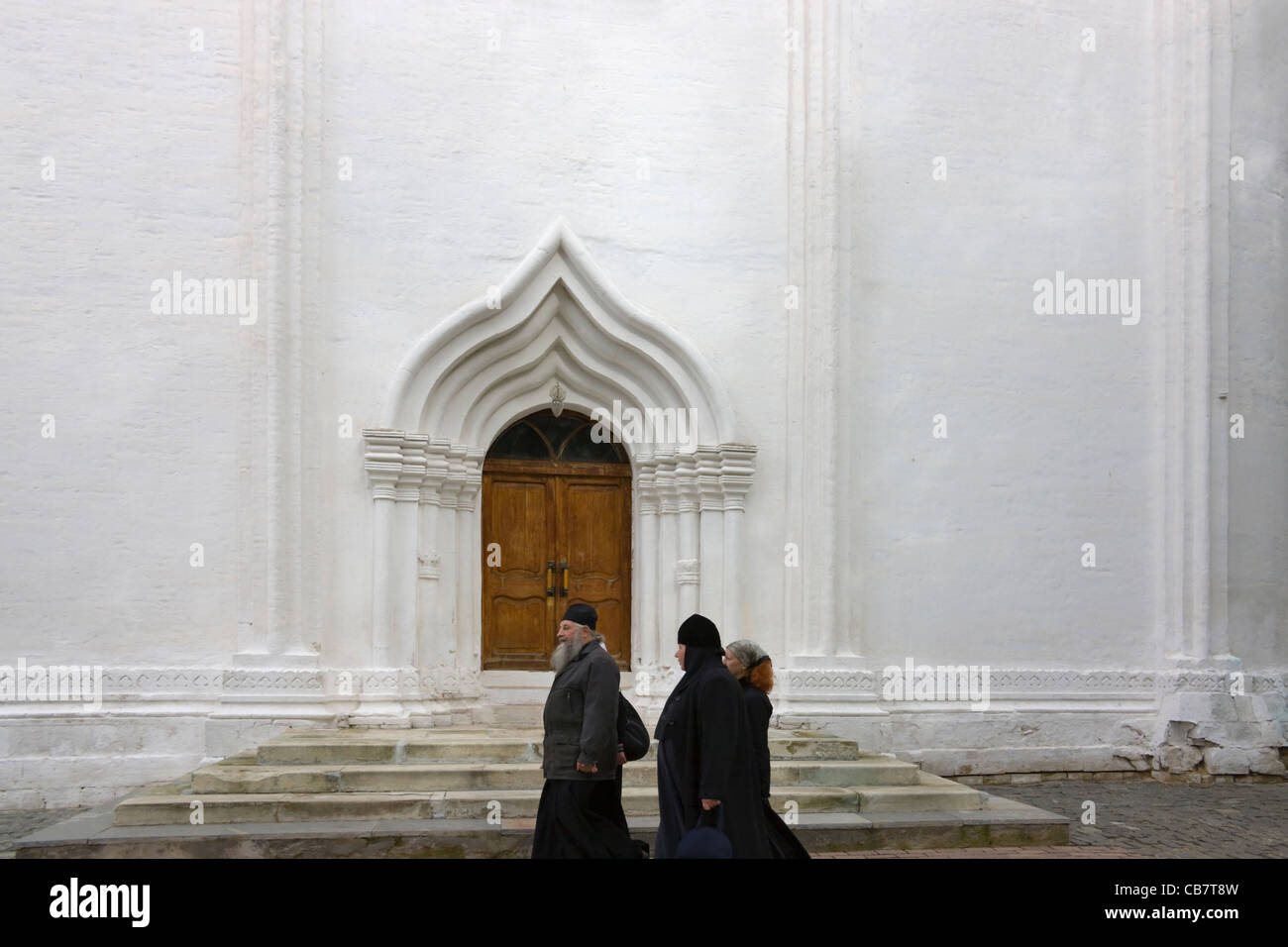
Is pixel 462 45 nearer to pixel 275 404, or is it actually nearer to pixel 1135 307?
pixel 275 404

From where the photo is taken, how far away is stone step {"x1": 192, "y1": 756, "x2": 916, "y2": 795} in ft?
24.4

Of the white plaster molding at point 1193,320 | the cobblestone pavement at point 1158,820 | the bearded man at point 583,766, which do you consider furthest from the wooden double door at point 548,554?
the white plaster molding at point 1193,320

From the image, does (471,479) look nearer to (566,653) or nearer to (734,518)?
(734,518)

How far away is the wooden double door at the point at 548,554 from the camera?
991cm

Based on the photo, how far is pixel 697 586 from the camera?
9.70m

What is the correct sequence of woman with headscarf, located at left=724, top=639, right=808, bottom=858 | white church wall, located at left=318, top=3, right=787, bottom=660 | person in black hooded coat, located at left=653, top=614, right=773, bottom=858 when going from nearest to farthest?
person in black hooded coat, located at left=653, top=614, right=773, bottom=858
woman with headscarf, located at left=724, top=639, right=808, bottom=858
white church wall, located at left=318, top=3, right=787, bottom=660

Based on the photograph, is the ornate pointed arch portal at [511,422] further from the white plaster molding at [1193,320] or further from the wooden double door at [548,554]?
the white plaster molding at [1193,320]

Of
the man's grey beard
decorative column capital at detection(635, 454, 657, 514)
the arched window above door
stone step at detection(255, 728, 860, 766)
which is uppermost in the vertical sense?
the arched window above door

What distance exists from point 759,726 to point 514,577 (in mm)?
4733

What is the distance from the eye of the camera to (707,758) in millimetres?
5090

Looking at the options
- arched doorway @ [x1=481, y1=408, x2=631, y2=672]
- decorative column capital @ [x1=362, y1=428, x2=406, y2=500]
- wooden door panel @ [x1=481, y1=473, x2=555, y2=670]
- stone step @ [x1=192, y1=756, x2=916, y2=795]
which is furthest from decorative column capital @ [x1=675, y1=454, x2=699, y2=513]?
stone step @ [x1=192, y1=756, x2=916, y2=795]

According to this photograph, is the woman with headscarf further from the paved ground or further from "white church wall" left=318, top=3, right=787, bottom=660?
"white church wall" left=318, top=3, right=787, bottom=660

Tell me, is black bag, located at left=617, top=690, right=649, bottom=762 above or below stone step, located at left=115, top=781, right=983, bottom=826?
above
